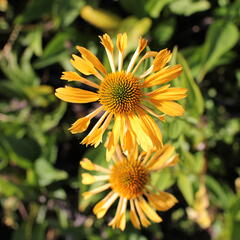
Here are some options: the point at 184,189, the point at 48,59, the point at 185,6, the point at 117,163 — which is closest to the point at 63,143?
the point at 48,59

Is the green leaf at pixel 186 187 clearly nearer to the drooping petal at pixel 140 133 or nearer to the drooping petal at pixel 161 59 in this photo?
the drooping petal at pixel 140 133

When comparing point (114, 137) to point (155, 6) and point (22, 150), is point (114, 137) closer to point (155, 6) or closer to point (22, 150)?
point (155, 6)

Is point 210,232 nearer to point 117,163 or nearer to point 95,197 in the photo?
point 95,197

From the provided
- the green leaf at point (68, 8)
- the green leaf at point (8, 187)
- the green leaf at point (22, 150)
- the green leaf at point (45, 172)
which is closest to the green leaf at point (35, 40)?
the green leaf at point (68, 8)

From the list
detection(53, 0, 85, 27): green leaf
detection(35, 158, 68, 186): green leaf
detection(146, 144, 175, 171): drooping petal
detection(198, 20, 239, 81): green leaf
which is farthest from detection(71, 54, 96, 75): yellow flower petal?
detection(35, 158, 68, 186): green leaf

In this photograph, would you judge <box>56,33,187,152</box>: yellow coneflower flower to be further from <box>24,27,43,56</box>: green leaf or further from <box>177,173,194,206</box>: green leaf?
<box>24,27,43,56</box>: green leaf
